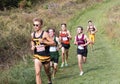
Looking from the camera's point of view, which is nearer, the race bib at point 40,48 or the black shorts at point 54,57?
the race bib at point 40,48

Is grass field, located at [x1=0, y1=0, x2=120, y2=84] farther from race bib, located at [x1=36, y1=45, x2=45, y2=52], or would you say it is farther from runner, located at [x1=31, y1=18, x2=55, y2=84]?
race bib, located at [x1=36, y1=45, x2=45, y2=52]

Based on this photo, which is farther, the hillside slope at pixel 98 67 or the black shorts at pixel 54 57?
the black shorts at pixel 54 57

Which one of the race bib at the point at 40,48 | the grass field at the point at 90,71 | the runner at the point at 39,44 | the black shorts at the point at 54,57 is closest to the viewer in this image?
the runner at the point at 39,44

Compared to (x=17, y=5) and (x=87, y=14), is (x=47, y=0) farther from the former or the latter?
(x=87, y=14)

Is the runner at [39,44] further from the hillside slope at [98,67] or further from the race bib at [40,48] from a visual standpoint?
the hillside slope at [98,67]

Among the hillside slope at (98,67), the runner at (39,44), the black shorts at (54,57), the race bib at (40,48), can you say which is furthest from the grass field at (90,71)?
the race bib at (40,48)

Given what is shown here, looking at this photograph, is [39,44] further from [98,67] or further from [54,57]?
[98,67]

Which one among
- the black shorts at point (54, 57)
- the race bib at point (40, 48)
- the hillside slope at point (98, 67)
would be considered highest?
the race bib at point (40, 48)

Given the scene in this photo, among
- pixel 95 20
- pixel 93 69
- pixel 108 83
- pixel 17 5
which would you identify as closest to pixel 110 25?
pixel 95 20

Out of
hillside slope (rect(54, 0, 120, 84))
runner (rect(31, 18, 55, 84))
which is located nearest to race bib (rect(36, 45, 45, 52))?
runner (rect(31, 18, 55, 84))

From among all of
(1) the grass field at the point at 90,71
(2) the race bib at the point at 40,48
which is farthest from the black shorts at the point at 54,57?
(2) the race bib at the point at 40,48

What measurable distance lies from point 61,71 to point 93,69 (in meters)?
1.26

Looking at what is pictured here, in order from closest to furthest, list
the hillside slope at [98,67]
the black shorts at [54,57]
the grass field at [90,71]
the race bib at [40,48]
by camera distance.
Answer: the race bib at [40,48] < the grass field at [90,71] < the hillside slope at [98,67] < the black shorts at [54,57]

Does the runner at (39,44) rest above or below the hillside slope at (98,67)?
above
